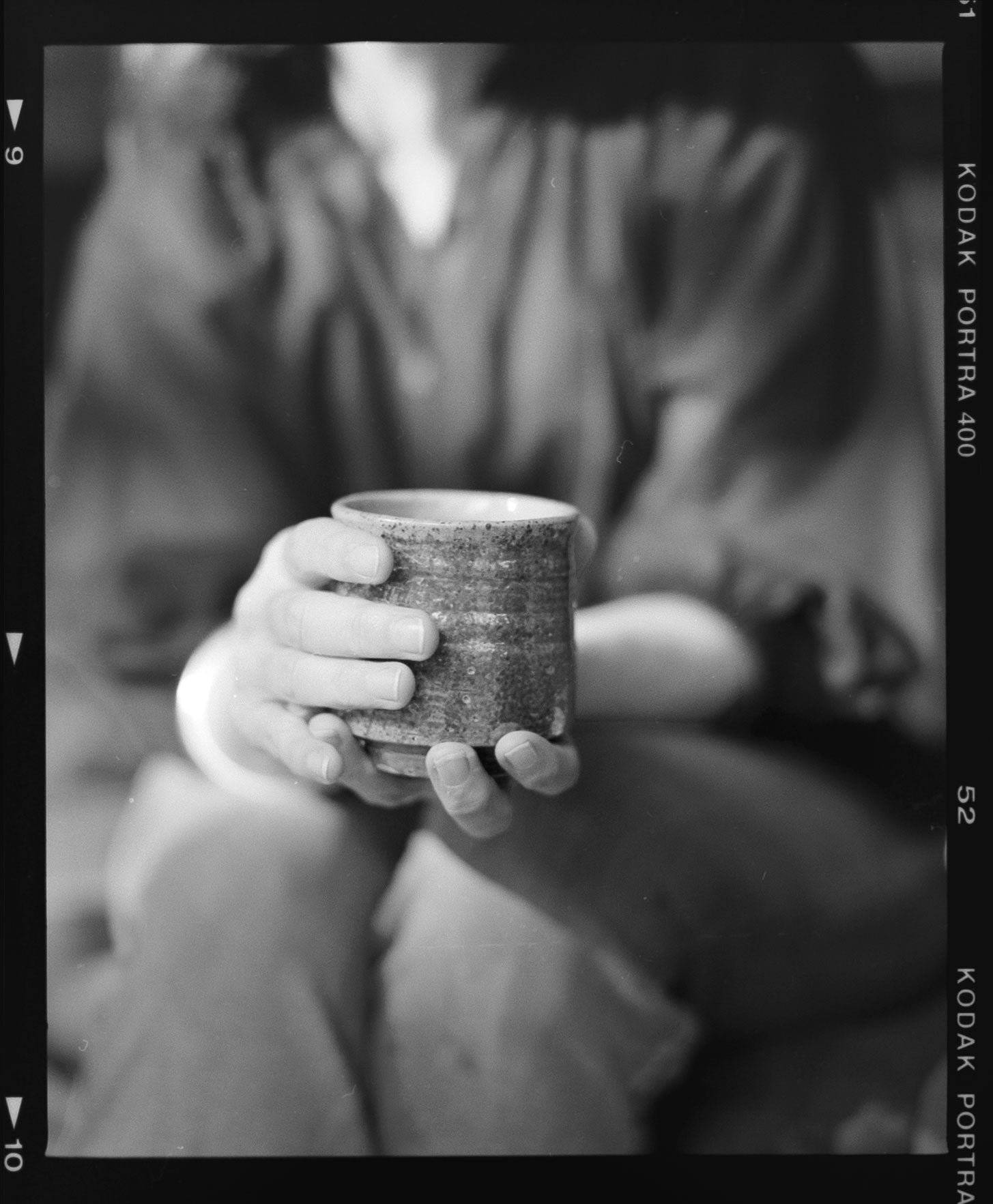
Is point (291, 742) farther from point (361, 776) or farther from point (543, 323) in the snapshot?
point (543, 323)

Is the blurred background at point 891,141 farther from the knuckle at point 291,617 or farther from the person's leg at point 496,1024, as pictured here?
the person's leg at point 496,1024

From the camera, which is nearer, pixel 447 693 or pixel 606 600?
pixel 447 693

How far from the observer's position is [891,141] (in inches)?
39.7

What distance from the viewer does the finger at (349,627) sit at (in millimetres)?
827

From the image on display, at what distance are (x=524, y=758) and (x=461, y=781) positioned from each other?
0.04 meters

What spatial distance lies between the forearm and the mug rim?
0.34 ft

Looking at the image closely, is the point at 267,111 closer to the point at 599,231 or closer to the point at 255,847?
the point at 599,231

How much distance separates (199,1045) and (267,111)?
0.73m

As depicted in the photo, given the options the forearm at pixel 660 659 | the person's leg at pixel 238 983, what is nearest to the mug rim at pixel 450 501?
the forearm at pixel 660 659

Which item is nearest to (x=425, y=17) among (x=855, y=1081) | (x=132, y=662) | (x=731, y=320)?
(x=731, y=320)

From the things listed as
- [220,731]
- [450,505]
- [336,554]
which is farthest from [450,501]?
[220,731]

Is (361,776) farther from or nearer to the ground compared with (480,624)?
nearer to the ground

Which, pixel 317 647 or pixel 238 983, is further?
pixel 238 983

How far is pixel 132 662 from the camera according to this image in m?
1.02
